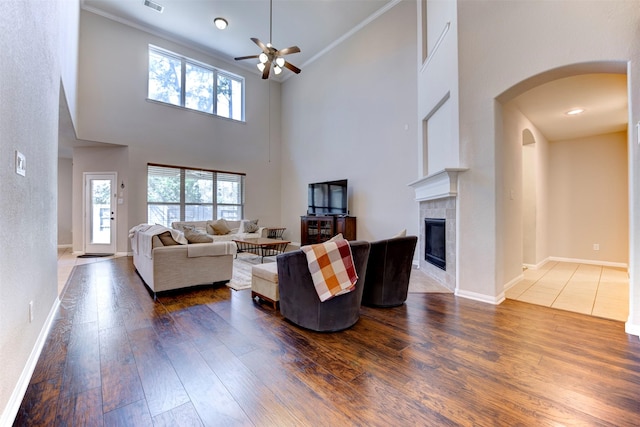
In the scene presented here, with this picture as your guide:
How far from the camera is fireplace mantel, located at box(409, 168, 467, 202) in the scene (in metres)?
3.34

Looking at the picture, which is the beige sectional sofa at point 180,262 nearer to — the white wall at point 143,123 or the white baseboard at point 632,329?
the white wall at point 143,123

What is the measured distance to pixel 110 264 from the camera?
5184mm

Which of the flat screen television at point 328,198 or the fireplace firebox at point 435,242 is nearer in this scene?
the fireplace firebox at point 435,242

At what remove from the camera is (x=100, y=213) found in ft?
21.4

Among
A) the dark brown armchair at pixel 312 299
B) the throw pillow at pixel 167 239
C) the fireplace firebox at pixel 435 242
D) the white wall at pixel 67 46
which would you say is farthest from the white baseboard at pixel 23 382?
the fireplace firebox at pixel 435 242

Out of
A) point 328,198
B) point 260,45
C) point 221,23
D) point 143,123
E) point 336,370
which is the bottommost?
point 336,370

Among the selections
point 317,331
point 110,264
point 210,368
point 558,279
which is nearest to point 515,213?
point 558,279

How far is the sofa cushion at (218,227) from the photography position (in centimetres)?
692

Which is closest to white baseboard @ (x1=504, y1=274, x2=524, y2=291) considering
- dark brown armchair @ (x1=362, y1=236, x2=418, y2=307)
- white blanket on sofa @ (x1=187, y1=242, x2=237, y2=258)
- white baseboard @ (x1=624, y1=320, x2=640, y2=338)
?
white baseboard @ (x1=624, y1=320, x2=640, y2=338)

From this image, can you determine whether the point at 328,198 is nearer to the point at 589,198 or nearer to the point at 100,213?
the point at 589,198

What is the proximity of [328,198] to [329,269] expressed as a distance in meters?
4.62

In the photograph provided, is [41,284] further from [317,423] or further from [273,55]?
[273,55]

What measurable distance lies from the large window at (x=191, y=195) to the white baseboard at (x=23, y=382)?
4.76 meters

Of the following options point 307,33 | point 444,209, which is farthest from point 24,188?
point 307,33
